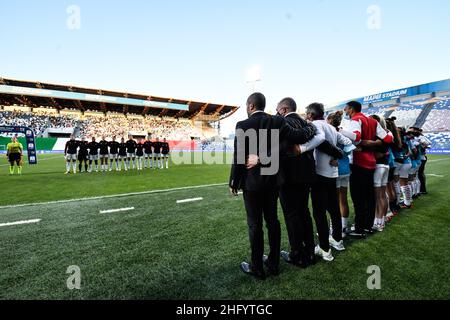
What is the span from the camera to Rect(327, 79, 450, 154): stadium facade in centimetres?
3322

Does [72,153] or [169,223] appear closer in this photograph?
[169,223]

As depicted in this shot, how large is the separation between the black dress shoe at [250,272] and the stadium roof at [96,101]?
46.5 meters

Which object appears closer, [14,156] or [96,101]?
[14,156]

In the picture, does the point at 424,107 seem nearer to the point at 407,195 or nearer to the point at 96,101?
the point at 407,195

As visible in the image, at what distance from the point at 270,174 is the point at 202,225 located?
7.82 ft

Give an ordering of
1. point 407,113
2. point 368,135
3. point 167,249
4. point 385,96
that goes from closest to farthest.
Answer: point 167,249, point 368,135, point 407,113, point 385,96

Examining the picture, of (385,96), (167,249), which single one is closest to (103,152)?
(167,249)

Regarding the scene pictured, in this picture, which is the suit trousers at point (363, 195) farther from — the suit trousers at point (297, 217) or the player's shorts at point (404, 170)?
the player's shorts at point (404, 170)

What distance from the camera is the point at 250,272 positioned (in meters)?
2.87

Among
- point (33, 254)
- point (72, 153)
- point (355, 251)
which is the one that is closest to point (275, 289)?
point (355, 251)

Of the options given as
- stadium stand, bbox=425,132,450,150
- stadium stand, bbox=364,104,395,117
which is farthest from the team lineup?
stadium stand, bbox=364,104,395,117

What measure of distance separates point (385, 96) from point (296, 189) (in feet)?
152
